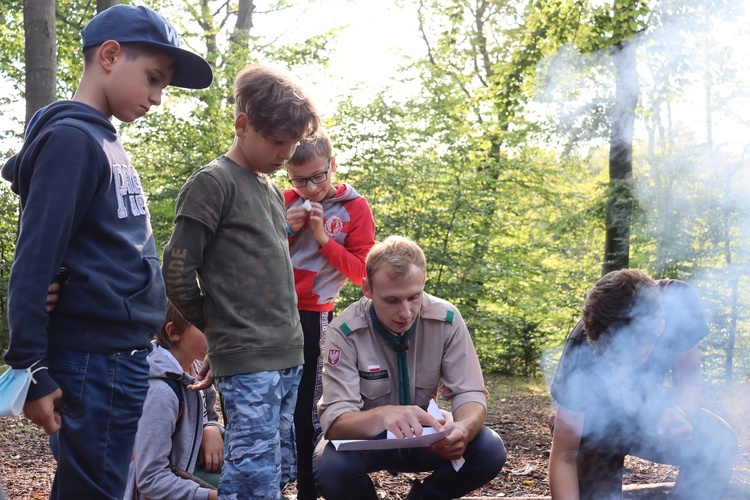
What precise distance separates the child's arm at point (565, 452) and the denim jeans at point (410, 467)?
10.4 inches

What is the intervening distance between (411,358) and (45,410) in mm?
1651

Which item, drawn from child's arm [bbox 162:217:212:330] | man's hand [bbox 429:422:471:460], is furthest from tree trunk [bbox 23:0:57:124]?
man's hand [bbox 429:422:471:460]

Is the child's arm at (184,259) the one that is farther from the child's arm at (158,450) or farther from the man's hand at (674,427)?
the man's hand at (674,427)

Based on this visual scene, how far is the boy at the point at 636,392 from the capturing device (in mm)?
2939

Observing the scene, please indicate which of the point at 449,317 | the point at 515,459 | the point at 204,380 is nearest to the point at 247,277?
the point at 204,380

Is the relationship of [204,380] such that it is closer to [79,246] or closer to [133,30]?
[79,246]

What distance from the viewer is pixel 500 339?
11141 mm

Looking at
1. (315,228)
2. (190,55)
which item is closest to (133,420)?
Answer: (190,55)

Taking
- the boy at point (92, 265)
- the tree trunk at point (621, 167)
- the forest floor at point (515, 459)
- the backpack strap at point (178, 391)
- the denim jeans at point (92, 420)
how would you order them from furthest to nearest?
the tree trunk at point (621, 167)
the forest floor at point (515, 459)
the backpack strap at point (178, 391)
the denim jeans at point (92, 420)
the boy at point (92, 265)

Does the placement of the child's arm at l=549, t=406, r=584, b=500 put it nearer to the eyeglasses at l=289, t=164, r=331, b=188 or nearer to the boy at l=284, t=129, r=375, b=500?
the boy at l=284, t=129, r=375, b=500

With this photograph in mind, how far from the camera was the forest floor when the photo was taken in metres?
4.00

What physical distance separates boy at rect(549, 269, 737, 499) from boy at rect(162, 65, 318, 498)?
47.9 inches

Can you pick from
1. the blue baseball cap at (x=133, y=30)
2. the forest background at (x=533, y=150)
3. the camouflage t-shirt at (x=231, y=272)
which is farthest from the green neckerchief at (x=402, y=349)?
the forest background at (x=533, y=150)

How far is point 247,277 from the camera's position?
2.60 meters
